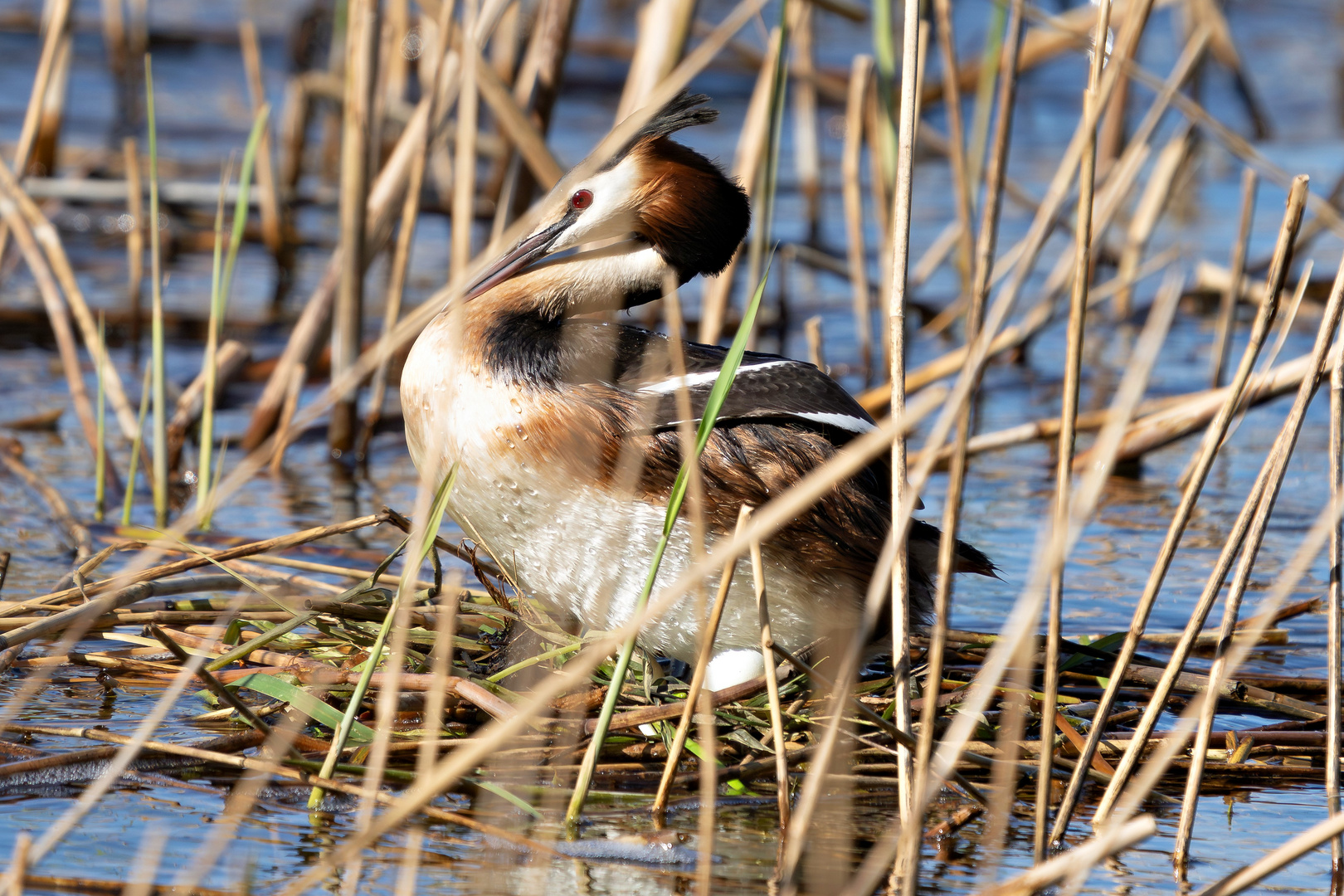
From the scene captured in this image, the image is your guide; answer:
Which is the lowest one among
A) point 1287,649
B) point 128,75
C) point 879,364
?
point 1287,649

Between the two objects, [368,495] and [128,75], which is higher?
[128,75]

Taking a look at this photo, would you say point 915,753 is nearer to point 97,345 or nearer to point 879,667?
point 879,667

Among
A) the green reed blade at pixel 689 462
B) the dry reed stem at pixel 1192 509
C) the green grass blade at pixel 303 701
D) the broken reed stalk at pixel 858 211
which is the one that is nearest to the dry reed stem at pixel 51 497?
the green grass blade at pixel 303 701

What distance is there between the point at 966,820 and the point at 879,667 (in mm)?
1142

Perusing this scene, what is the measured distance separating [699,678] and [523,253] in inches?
Result: 65.8

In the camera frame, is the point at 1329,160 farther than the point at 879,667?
Yes

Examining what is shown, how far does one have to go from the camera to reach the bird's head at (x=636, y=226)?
13.2ft

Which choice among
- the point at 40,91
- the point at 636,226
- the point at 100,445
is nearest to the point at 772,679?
the point at 636,226

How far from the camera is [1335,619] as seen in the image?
2.98 m

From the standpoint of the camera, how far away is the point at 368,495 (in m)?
5.59

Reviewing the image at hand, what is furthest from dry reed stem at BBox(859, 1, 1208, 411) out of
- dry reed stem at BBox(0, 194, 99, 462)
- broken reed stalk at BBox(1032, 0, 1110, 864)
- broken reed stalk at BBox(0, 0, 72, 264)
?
broken reed stalk at BBox(0, 0, 72, 264)

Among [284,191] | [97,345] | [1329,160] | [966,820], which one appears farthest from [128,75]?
[966,820]

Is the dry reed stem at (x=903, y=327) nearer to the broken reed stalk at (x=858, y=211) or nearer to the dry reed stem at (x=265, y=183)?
the broken reed stalk at (x=858, y=211)

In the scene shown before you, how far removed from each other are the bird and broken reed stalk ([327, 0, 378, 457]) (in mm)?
1547
